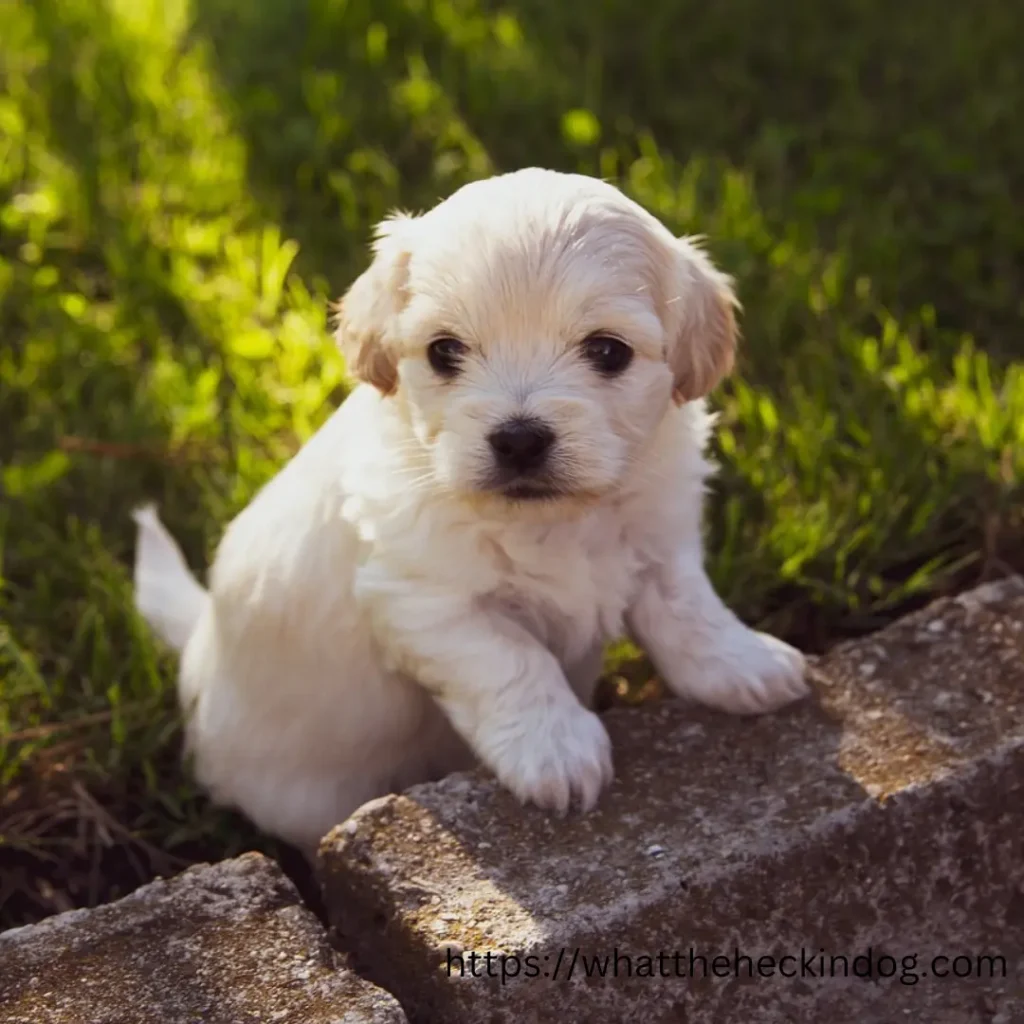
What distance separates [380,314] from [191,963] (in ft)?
3.64

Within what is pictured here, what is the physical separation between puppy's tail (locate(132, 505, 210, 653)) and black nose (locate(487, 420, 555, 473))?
1.16m

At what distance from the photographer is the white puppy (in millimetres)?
2367

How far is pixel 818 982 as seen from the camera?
2.37 m

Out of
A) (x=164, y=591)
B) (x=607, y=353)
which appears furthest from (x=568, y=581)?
(x=164, y=591)

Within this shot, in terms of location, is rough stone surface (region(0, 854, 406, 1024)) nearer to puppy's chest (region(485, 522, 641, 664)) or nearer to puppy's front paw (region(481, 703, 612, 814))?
puppy's front paw (region(481, 703, 612, 814))

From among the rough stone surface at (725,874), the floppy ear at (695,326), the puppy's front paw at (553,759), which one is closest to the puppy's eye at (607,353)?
the floppy ear at (695,326)

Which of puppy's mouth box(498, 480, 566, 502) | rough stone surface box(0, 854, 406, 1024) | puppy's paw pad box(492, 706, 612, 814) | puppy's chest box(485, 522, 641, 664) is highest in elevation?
puppy's mouth box(498, 480, 566, 502)

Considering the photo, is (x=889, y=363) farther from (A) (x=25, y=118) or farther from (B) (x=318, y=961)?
(A) (x=25, y=118)

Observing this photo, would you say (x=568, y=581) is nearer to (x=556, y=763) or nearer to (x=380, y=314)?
(x=556, y=763)

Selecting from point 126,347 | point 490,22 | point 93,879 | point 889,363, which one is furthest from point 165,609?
point 490,22

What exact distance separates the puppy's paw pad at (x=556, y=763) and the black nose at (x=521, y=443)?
464 millimetres

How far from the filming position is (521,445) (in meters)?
2.33

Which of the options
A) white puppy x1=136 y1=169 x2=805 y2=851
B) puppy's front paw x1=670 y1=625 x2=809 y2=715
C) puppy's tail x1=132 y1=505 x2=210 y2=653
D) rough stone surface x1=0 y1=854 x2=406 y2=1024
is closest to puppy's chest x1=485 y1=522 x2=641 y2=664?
white puppy x1=136 y1=169 x2=805 y2=851

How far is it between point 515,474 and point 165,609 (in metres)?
1.23
